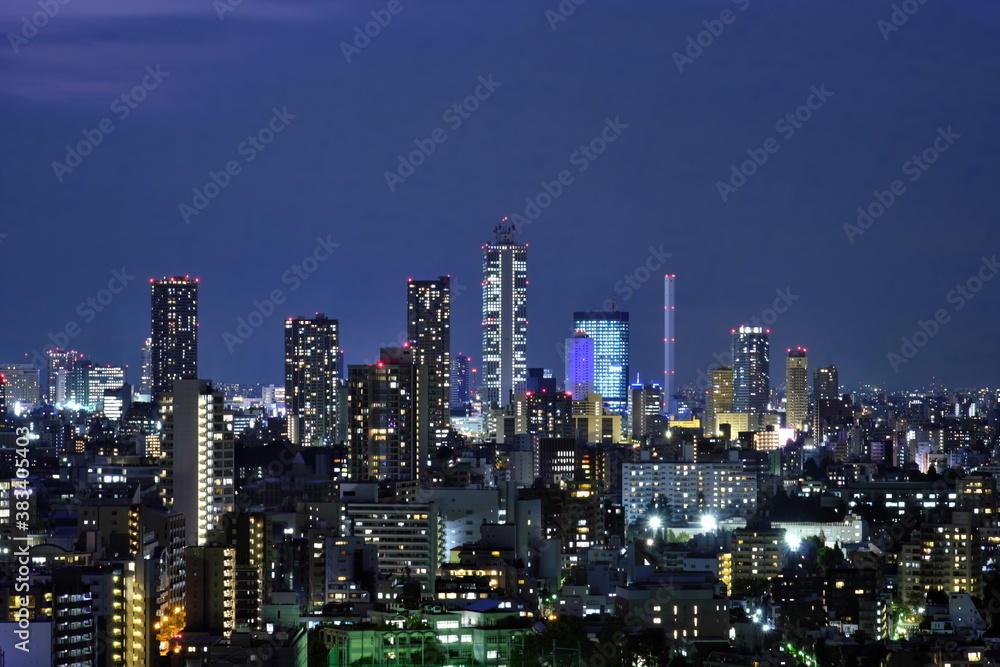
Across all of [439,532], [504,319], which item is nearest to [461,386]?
[504,319]

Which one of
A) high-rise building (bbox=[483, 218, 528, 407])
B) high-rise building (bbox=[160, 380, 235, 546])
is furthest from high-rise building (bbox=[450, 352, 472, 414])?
high-rise building (bbox=[160, 380, 235, 546])

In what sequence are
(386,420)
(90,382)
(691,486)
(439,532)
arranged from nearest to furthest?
(439,532), (386,420), (691,486), (90,382)

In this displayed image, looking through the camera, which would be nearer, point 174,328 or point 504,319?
point 174,328

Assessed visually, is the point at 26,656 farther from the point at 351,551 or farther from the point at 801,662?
the point at 351,551

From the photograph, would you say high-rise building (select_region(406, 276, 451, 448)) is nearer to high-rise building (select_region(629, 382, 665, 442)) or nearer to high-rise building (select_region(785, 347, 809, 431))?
high-rise building (select_region(629, 382, 665, 442))

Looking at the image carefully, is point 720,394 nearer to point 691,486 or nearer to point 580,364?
point 580,364

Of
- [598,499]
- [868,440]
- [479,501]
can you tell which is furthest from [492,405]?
[479,501]

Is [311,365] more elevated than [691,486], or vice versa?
[311,365]
